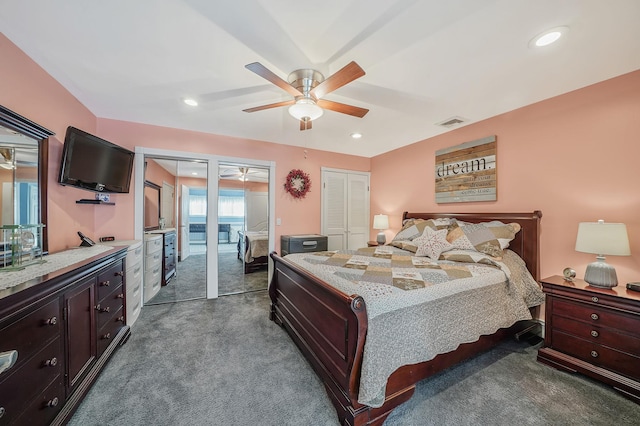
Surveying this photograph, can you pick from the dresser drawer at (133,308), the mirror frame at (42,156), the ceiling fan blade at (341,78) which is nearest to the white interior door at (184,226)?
the dresser drawer at (133,308)

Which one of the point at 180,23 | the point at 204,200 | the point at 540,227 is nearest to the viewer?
the point at 180,23

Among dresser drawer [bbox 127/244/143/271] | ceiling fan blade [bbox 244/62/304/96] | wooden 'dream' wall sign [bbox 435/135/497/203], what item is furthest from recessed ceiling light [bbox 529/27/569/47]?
dresser drawer [bbox 127/244/143/271]

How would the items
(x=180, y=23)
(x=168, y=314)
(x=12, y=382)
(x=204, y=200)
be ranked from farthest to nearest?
(x=204, y=200) → (x=168, y=314) → (x=180, y=23) → (x=12, y=382)

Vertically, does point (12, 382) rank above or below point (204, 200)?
below

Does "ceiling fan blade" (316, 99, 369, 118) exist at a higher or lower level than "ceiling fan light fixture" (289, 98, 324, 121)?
higher

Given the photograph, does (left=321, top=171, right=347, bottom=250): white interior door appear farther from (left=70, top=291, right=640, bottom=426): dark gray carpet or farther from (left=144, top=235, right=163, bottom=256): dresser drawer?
(left=144, top=235, right=163, bottom=256): dresser drawer

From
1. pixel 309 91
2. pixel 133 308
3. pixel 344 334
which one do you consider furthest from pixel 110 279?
pixel 309 91

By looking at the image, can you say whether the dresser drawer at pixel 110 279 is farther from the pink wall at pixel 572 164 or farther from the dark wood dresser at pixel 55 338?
the pink wall at pixel 572 164

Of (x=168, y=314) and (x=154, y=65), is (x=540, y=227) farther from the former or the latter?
(x=168, y=314)

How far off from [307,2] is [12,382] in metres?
2.51

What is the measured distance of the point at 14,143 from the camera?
1794 millimetres

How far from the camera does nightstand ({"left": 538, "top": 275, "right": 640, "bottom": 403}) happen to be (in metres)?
1.78

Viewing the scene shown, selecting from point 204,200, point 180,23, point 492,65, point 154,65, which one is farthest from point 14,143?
point 492,65

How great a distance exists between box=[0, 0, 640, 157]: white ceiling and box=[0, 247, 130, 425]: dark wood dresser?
1.67 m
